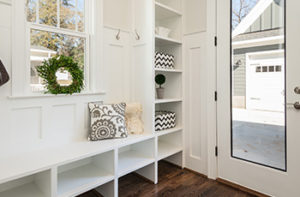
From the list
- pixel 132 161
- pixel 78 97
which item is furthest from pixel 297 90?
pixel 78 97

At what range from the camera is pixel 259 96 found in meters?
2.05

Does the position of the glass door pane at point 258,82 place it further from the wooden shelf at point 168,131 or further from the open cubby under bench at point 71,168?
the open cubby under bench at point 71,168

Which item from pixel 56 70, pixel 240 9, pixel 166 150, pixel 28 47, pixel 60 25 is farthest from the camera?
pixel 166 150

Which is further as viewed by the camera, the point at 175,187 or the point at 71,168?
the point at 175,187

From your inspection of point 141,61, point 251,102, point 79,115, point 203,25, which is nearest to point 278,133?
point 251,102

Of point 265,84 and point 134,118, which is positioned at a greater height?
point 265,84

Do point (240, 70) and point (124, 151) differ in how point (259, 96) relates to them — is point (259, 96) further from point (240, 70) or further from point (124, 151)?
point (124, 151)

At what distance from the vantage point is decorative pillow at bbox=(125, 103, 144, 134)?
7.48ft

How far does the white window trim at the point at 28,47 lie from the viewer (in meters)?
1.64

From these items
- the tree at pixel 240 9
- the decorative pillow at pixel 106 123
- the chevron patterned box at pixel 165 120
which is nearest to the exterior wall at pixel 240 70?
the tree at pixel 240 9

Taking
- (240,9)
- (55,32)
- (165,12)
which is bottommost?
(55,32)

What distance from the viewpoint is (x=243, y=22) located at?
2.13 meters

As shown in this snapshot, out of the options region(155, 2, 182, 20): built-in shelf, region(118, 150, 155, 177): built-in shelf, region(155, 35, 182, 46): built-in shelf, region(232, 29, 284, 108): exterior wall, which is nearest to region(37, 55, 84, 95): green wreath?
region(118, 150, 155, 177): built-in shelf

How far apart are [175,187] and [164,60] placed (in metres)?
1.54
